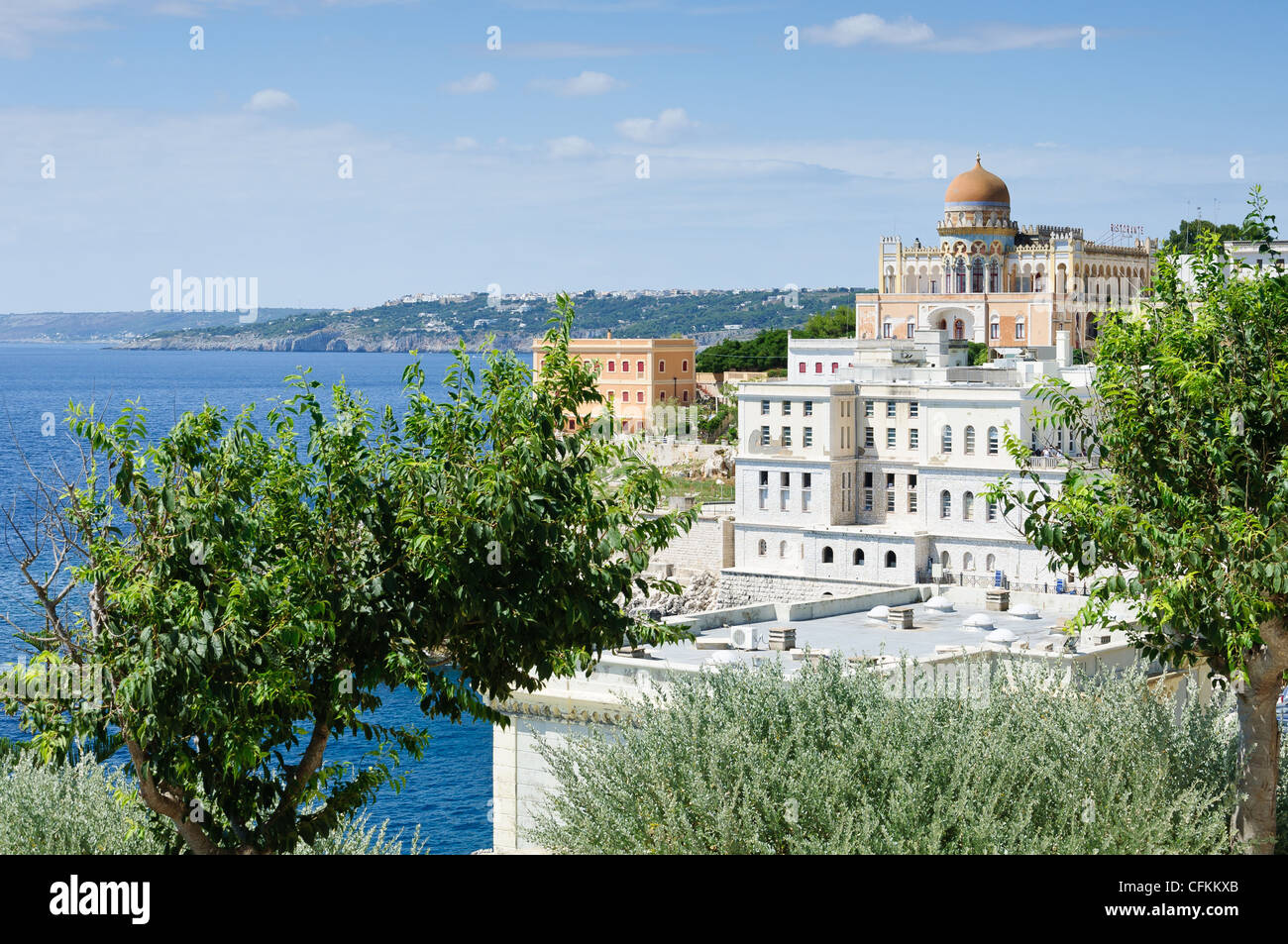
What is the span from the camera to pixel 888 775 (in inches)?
476

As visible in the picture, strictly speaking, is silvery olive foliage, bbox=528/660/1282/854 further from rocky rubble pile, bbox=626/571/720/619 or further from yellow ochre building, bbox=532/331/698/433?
yellow ochre building, bbox=532/331/698/433

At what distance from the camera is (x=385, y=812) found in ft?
116

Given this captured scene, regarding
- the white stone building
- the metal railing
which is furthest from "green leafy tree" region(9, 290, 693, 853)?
the white stone building

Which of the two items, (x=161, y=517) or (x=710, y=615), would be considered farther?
(x=710, y=615)

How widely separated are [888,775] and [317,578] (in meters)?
4.88

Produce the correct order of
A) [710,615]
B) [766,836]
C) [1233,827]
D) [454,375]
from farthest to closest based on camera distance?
A: [710,615] < [454,375] < [1233,827] < [766,836]

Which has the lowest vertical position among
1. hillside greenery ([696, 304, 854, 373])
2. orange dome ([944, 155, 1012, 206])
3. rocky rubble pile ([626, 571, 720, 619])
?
rocky rubble pile ([626, 571, 720, 619])

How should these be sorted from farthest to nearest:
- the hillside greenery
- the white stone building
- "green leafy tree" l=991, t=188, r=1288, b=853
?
the hillside greenery
the white stone building
"green leafy tree" l=991, t=188, r=1288, b=853

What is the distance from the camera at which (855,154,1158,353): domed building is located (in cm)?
9294

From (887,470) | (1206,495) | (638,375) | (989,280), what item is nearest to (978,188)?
(989,280)

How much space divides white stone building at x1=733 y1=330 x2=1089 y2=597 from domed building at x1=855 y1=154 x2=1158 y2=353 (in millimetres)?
29600

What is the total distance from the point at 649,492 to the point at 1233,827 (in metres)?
5.79
